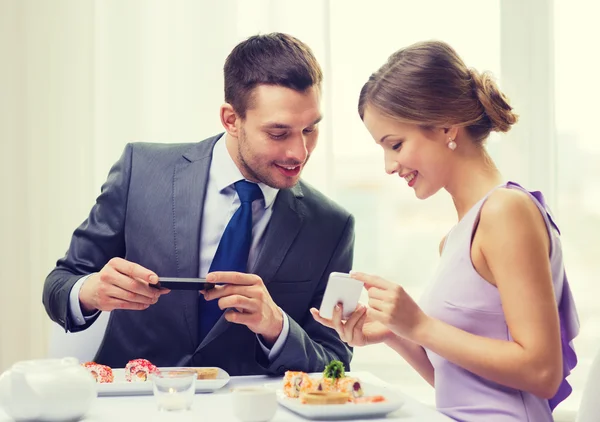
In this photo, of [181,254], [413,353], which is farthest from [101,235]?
[413,353]

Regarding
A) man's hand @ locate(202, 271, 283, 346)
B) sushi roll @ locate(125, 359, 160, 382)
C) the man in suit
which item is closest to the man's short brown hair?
the man in suit

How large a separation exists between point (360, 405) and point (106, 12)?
253 centimetres

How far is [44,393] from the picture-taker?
1331mm

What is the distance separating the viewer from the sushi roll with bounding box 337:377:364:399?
4.90 ft

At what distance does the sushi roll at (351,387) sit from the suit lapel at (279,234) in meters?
0.62

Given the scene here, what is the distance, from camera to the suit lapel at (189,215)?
216 cm

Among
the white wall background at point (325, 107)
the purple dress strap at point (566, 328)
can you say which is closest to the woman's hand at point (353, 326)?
the purple dress strap at point (566, 328)

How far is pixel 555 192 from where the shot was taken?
304cm

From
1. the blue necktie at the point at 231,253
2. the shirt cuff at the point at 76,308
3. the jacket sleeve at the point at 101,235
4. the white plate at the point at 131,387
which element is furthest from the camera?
the jacket sleeve at the point at 101,235

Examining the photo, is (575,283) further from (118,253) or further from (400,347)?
(118,253)

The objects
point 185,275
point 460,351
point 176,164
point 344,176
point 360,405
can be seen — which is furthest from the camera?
point 344,176

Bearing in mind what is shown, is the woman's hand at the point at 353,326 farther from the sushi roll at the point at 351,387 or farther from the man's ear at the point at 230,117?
the man's ear at the point at 230,117

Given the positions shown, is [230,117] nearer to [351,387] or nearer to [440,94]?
[440,94]

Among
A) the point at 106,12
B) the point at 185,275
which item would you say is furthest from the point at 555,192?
the point at 106,12
